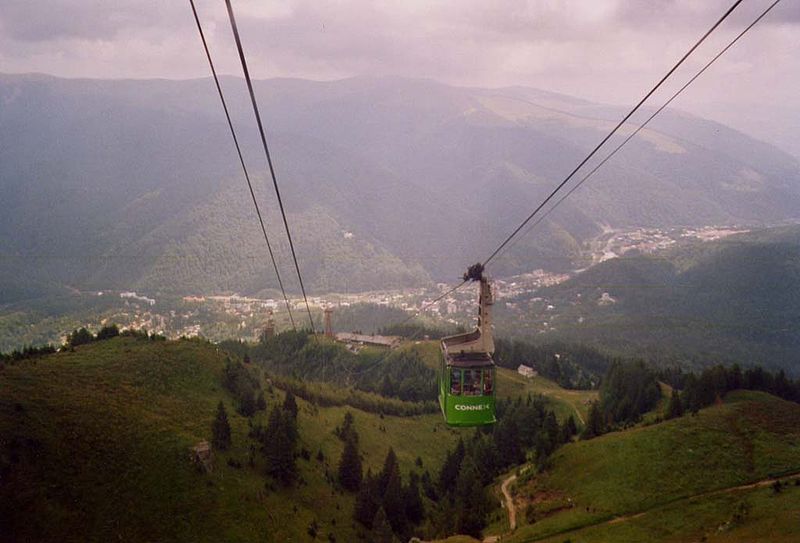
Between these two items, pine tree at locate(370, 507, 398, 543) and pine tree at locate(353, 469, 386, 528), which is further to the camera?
pine tree at locate(353, 469, 386, 528)

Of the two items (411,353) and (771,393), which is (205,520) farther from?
(411,353)

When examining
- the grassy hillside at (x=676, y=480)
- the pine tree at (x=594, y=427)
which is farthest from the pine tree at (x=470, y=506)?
the pine tree at (x=594, y=427)

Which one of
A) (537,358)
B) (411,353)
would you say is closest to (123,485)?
(411,353)

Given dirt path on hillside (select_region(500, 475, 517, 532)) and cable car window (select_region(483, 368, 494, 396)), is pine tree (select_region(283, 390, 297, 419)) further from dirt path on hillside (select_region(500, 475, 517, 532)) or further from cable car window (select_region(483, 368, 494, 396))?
cable car window (select_region(483, 368, 494, 396))

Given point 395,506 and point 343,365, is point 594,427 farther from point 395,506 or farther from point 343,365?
point 343,365

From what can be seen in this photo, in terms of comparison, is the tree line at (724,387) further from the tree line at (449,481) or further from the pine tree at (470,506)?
the pine tree at (470,506)

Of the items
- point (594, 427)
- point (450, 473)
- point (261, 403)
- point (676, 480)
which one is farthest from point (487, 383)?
point (261, 403)

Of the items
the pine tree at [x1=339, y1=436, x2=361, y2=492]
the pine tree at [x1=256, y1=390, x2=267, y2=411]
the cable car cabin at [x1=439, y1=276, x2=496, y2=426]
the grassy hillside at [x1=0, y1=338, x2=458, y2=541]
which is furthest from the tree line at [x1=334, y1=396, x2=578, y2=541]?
the cable car cabin at [x1=439, y1=276, x2=496, y2=426]
